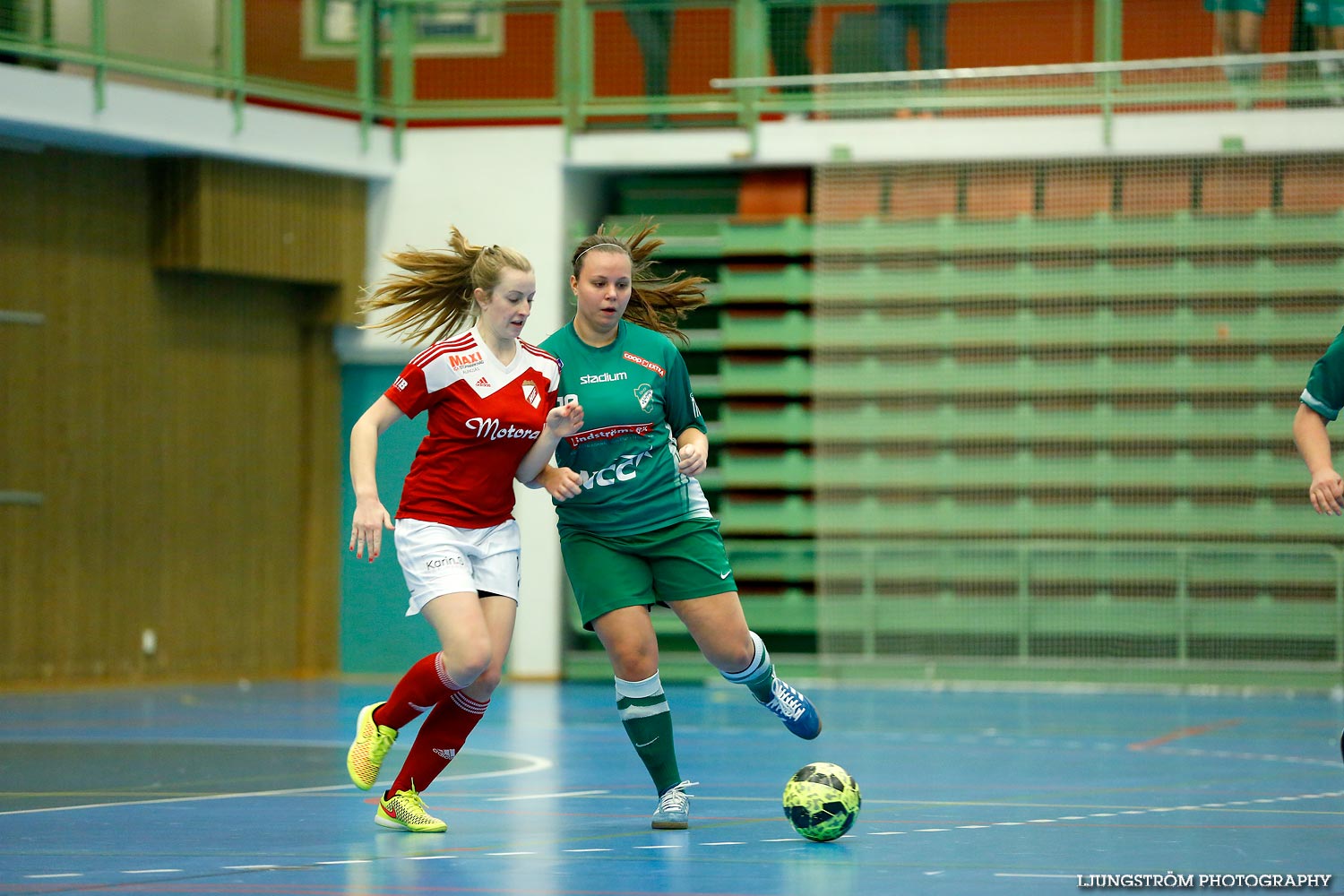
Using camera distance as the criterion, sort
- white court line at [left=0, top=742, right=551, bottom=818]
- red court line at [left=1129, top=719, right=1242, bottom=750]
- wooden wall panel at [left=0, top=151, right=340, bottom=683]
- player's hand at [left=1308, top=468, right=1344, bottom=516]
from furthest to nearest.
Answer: wooden wall panel at [left=0, top=151, right=340, bottom=683] < red court line at [left=1129, top=719, right=1242, bottom=750] < white court line at [left=0, top=742, right=551, bottom=818] < player's hand at [left=1308, top=468, right=1344, bottom=516]

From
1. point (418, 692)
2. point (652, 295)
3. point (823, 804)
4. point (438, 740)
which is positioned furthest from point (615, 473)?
point (823, 804)

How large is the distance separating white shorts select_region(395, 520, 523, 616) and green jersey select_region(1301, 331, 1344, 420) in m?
2.69

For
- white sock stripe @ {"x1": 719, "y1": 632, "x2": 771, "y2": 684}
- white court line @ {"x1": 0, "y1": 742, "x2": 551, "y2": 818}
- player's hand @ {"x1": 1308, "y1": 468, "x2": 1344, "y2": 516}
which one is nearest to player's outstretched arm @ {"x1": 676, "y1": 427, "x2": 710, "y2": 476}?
white sock stripe @ {"x1": 719, "y1": 632, "x2": 771, "y2": 684}

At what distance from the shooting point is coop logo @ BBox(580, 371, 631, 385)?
6.57 m

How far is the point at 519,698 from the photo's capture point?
1418 centimetres

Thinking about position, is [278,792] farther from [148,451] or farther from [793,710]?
[148,451]

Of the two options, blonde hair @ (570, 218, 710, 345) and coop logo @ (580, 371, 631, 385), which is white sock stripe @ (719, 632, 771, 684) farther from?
blonde hair @ (570, 218, 710, 345)

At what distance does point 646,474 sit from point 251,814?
1.95m

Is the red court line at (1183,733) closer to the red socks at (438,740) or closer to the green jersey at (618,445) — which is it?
the green jersey at (618,445)

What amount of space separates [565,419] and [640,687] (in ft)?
3.26

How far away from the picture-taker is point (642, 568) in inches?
259

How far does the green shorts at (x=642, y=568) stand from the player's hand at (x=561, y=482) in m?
0.24

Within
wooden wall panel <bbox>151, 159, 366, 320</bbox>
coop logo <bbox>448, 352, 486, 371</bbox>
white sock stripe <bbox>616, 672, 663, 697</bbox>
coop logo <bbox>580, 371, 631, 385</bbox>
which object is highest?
wooden wall panel <bbox>151, 159, 366, 320</bbox>

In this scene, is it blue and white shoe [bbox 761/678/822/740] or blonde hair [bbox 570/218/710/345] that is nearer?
blue and white shoe [bbox 761/678/822/740]
